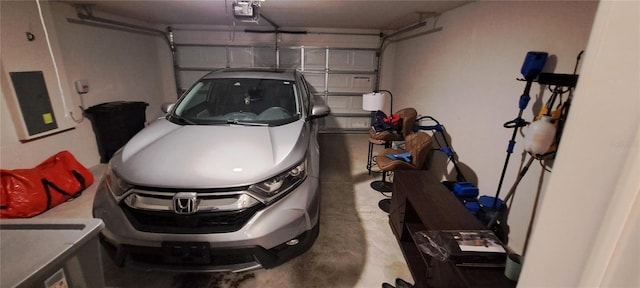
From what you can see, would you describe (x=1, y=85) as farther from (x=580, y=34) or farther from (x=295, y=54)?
(x=580, y=34)

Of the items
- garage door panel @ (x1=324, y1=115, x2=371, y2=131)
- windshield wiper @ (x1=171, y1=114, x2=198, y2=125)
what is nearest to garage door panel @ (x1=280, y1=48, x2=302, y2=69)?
garage door panel @ (x1=324, y1=115, x2=371, y2=131)

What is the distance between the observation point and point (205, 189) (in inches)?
64.0

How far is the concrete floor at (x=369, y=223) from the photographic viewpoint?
2057 mm

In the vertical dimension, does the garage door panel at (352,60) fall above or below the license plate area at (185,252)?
above

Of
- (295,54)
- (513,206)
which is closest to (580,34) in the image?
(513,206)

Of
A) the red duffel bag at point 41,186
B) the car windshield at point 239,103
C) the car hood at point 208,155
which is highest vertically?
the car windshield at point 239,103

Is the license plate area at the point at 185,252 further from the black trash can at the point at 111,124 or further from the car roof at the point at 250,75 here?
the black trash can at the point at 111,124

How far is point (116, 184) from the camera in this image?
1.76 metres

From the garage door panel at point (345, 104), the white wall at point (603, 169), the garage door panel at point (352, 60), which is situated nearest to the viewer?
the white wall at point (603, 169)

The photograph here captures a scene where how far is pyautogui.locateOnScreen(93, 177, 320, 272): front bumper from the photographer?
1613 millimetres

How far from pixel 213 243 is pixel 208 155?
580 mm

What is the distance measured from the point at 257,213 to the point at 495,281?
4.34ft

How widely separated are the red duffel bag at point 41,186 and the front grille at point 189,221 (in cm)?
196

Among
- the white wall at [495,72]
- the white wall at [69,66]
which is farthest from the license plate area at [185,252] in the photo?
the white wall at [69,66]
